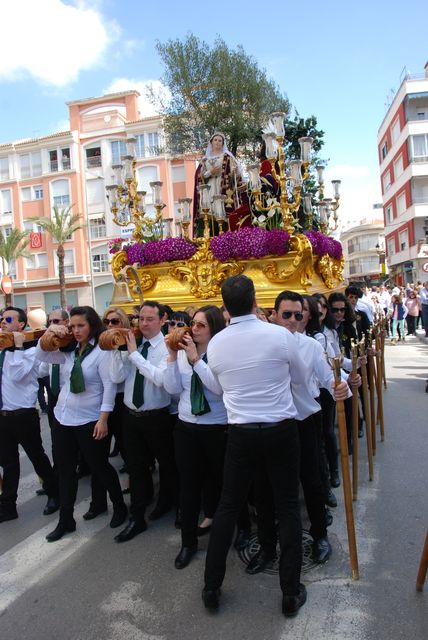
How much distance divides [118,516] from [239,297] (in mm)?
2463

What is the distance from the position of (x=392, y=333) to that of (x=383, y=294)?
1894 millimetres

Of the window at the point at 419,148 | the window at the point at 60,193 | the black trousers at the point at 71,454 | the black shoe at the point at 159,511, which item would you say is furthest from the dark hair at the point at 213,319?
the window at the point at 60,193

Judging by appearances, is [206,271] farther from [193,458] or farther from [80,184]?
[80,184]

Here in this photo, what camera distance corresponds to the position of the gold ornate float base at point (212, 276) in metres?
6.20

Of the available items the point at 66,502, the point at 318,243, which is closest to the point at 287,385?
the point at 66,502

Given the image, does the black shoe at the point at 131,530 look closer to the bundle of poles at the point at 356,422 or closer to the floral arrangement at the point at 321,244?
the bundle of poles at the point at 356,422

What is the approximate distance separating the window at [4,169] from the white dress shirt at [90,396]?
1720 inches

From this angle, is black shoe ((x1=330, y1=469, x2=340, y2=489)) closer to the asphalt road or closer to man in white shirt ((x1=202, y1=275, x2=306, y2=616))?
the asphalt road

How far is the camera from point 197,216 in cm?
828

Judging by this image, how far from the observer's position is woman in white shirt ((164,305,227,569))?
341 centimetres

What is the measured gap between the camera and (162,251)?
6.99 metres

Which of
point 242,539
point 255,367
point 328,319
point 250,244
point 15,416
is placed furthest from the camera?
point 250,244

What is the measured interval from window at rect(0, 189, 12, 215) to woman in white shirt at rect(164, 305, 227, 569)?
43743mm

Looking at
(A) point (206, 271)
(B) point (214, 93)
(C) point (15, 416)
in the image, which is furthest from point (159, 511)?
(B) point (214, 93)
